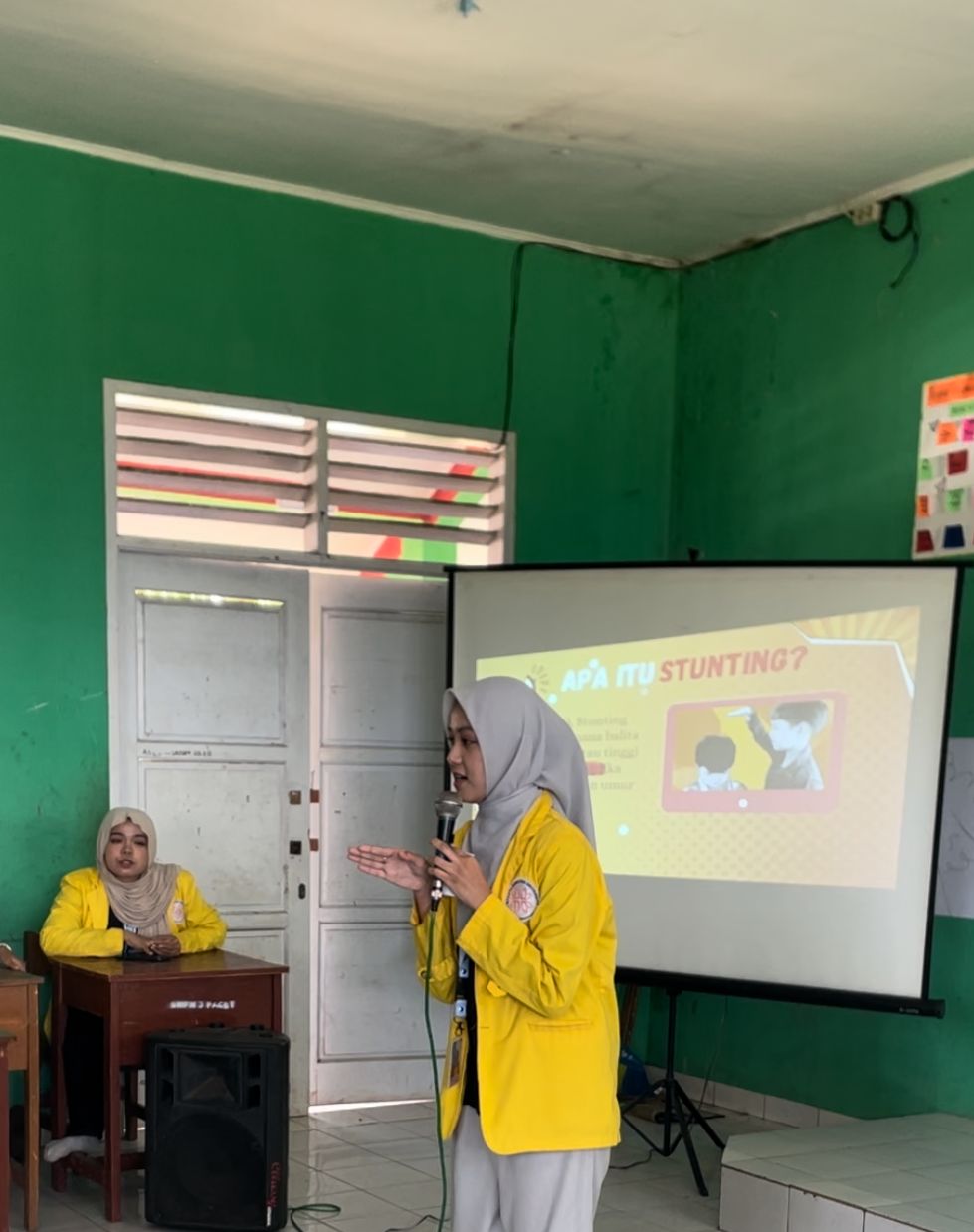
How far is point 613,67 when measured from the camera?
4.49 meters

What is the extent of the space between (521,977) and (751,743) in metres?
2.56

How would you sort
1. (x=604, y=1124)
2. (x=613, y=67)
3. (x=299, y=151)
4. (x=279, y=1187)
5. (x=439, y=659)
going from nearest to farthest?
(x=604, y=1124)
(x=279, y=1187)
(x=613, y=67)
(x=299, y=151)
(x=439, y=659)

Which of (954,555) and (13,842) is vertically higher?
(954,555)

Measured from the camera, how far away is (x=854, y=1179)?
411cm

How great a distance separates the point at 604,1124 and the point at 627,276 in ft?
14.6

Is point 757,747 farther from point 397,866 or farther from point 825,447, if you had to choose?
point 397,866

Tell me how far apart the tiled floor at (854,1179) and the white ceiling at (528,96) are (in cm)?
313

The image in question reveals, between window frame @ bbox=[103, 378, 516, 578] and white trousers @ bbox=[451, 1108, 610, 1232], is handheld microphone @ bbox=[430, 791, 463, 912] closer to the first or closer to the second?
white trousers @ bbox=[451, 1108, 610, 1232]

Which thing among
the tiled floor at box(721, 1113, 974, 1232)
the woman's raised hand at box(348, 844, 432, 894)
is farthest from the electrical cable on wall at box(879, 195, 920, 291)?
the woman's raised hand at box(348, 844, 432, 894)

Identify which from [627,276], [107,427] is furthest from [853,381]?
[107,427]

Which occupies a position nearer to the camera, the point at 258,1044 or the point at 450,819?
the point at 450,819

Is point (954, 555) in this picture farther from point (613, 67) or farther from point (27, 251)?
point (27, 251)

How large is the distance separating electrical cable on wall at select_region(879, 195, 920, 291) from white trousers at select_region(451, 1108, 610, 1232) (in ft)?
12.2

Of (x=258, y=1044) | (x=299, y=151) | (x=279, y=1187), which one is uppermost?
(x=299, y=151)
